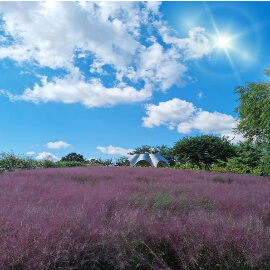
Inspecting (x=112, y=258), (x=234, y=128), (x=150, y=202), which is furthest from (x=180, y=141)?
(x=112, y=258)

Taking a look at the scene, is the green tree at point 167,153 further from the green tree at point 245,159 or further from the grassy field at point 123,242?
the grassy field at point 123,242

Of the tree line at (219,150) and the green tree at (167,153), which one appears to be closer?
the tree line at (219,150)

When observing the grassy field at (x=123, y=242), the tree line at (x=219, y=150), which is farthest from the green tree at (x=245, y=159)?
the grassy field at (x=123, y=242)

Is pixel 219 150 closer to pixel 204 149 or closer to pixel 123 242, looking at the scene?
pixel 204 149

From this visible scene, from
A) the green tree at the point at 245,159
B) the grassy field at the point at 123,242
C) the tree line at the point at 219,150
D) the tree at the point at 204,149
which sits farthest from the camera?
the green tree at the point at 245,159

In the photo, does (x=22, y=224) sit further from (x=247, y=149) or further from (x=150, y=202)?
(x=247, y=149)

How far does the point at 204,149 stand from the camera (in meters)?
26.5

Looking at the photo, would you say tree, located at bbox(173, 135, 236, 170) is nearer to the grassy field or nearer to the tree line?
the tree line

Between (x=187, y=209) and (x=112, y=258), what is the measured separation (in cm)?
169

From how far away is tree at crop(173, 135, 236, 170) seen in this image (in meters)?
26.4

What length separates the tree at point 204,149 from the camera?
26.4m

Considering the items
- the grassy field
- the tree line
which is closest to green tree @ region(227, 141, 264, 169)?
the tree line

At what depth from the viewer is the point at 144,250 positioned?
260 cm

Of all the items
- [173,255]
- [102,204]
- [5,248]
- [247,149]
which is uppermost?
[247,149]
